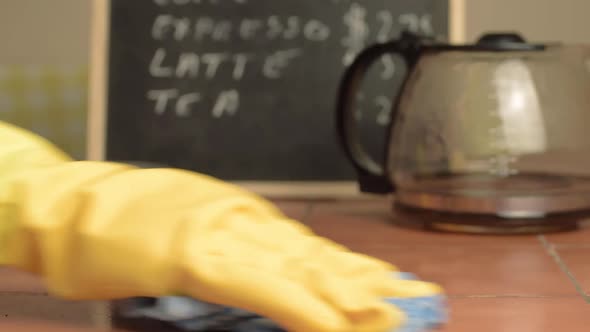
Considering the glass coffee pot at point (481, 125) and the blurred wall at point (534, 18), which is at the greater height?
the blurred wall at point (534, 18)

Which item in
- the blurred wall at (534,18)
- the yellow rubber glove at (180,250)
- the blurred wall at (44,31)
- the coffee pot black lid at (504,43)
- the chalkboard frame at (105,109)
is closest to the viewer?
the yellow rubber glove at (180,250)

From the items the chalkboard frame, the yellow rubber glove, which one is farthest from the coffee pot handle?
the yellow rubber glove

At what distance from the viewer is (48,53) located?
5.01 feet

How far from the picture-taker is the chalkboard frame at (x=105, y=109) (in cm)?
106

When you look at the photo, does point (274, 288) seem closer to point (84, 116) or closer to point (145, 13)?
point (145, 13)

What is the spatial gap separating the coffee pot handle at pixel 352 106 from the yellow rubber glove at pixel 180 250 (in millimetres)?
437

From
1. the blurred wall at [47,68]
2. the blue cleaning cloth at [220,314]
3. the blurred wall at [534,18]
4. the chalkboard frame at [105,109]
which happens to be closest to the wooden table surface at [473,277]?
the blue cleaning cloth at [220,314]

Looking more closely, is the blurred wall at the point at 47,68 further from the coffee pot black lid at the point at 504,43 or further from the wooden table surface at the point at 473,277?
the coffee pot black lid at the point at 504,43

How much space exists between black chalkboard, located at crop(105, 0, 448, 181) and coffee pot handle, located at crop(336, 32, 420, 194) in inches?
6.6

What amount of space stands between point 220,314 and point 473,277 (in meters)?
0.26

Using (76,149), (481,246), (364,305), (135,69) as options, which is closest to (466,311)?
(364,305)

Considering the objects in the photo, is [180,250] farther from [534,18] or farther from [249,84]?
[534,18]

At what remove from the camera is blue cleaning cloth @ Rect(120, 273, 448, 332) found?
0.44 metres

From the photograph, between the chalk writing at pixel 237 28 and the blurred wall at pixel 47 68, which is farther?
the blurred wall at pixel 47 68
